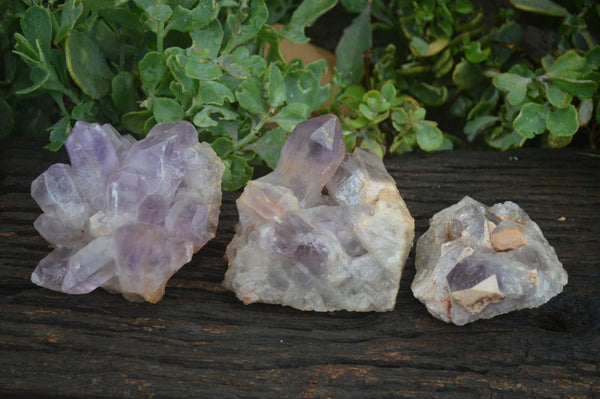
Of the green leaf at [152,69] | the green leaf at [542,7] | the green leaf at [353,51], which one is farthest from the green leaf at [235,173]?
the green leaf at [542,7]

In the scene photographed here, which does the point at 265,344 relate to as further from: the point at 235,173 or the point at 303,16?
the point at 303,16

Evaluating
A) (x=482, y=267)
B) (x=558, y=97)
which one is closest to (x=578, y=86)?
(x=558, y=97)

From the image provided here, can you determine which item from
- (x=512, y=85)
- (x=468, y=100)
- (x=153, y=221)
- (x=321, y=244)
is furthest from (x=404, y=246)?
(x=468, y=100)

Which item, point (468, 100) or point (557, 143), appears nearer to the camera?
point (557, 143)

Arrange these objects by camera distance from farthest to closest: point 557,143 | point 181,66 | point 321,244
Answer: point 557,143 < point 181,66 < point 321,244

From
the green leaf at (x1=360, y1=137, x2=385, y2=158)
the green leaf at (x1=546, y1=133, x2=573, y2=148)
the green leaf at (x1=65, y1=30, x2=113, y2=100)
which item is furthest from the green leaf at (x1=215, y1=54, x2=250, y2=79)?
the green leaf at (x1=546, y1=133, x2=573, y2=148)

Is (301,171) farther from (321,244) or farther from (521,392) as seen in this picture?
(521,392)
